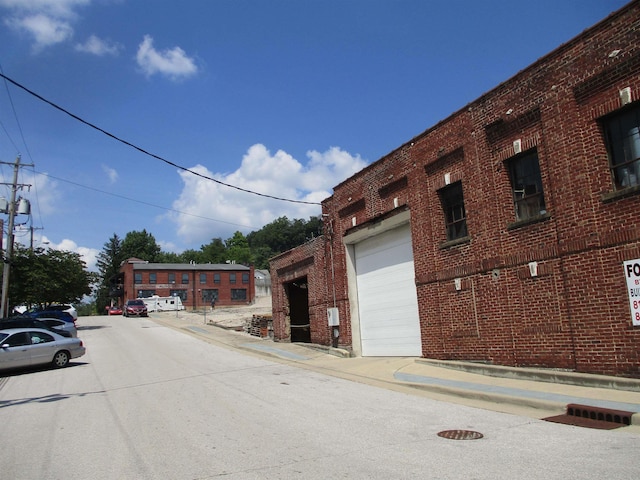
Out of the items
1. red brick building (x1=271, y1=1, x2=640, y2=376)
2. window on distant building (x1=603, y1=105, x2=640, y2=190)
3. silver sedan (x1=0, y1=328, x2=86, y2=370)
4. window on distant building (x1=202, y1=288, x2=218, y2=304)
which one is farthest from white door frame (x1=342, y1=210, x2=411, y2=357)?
window on distant building (x1=202, y1=288, x2=218, y2=304)

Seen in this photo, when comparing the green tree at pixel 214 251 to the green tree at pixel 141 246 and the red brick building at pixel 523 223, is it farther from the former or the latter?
the red brick building at pixel 523 223

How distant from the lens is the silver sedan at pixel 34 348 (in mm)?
16000

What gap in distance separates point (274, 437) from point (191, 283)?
75.6m

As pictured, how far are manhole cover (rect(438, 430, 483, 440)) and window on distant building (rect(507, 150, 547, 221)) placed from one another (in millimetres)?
5959

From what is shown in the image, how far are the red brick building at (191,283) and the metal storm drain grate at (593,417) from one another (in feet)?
235

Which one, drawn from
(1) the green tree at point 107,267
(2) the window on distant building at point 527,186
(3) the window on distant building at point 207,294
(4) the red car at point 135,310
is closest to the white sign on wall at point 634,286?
(2) the window on distant building at point 527,186

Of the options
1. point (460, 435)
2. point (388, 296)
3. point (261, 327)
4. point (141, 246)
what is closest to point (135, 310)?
point (261, 327)

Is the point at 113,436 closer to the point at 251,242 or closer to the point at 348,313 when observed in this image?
the point at 348,313

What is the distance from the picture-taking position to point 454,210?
47.0 ft

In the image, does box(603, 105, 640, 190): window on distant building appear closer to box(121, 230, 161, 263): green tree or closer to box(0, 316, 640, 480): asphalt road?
box(0, 316, 640, 480): asphalt road

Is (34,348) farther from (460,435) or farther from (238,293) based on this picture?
(238,293)

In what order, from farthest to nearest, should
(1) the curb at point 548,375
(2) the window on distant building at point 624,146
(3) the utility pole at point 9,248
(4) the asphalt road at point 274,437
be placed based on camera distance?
(3) the utility pole at point 9,248
(2) the window on distant building at point 624,146
(1) the curb at point 548,375
(4) the asphalt road at point 274,437

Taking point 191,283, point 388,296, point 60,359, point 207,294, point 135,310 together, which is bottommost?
point 60,359

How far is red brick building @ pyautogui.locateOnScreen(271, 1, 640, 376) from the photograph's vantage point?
9.73 metres
